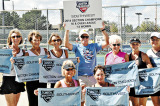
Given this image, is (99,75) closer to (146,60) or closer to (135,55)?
(135,55)

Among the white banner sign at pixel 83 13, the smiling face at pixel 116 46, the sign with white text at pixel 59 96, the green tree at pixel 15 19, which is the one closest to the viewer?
the sign with white text at pixel 59 96

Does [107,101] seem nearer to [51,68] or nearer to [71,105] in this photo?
[71,105]

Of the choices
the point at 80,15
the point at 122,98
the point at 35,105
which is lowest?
the point at 35,105

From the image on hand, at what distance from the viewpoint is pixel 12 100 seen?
4.92 meters

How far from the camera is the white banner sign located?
17.1 ft

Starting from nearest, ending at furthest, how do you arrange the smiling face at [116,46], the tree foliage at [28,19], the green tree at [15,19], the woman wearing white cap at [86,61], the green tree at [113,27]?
the smiling face at [116,46], the woman wearing white cap at [86,61], the green tree at [113,27], the tree foliage at [28,19], the green tree at [15,19]

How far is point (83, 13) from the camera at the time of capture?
17.4 feet

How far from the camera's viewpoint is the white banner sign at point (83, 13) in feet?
17.1

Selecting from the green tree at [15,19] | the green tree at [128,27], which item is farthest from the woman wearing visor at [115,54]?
the green tree at [15,19]

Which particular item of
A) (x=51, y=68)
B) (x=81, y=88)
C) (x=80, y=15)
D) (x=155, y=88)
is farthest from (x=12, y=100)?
(x=155, y=88)

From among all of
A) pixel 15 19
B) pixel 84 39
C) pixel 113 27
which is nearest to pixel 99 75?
pixel 84 39

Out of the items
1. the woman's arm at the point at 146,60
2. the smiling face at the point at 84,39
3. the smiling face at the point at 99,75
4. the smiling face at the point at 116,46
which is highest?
the smiling face at the point at 84,39

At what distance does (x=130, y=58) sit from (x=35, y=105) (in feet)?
7.64

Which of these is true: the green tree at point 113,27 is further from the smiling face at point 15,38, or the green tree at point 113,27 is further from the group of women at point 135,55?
the smiling face at point 15,38
